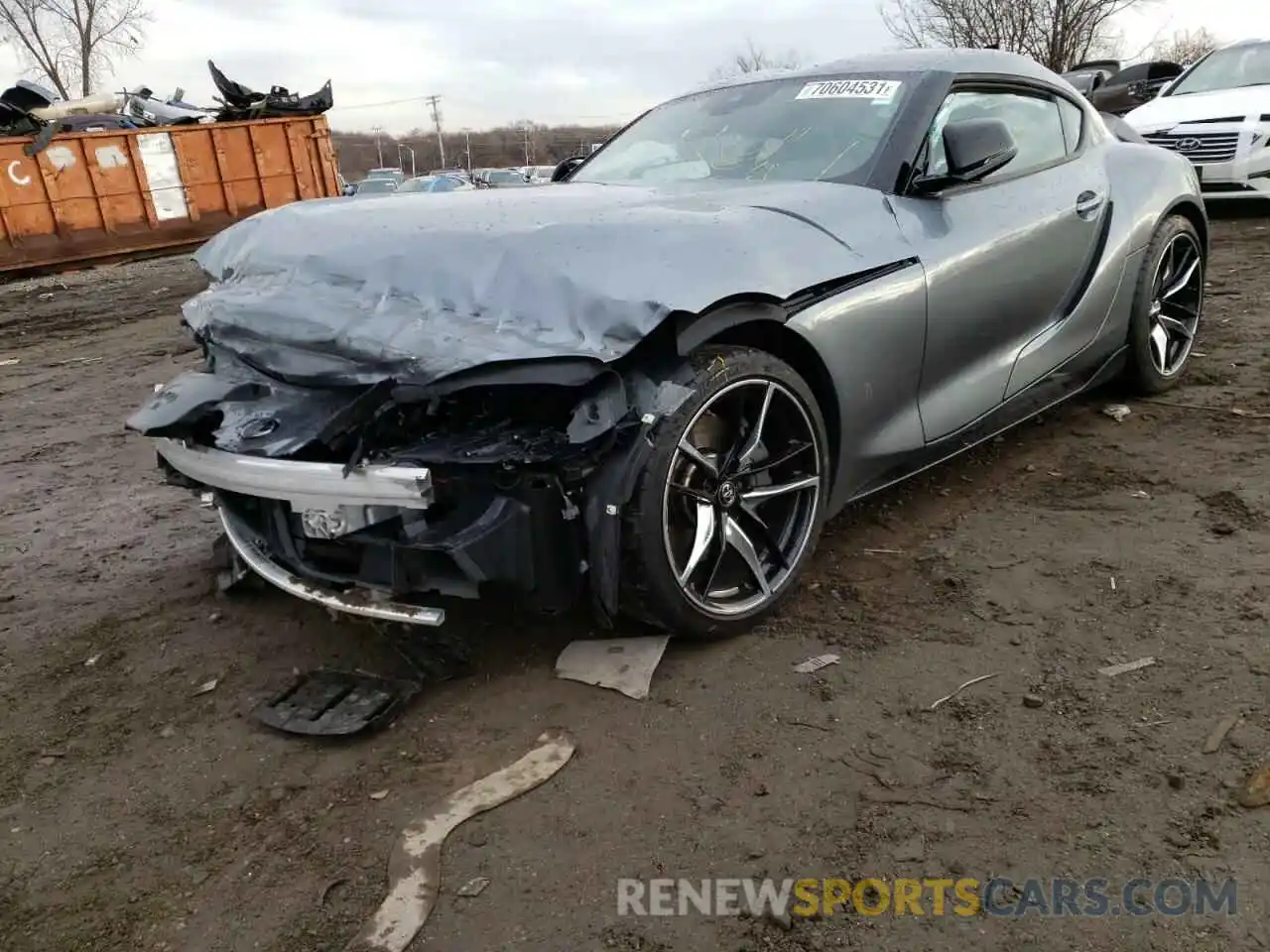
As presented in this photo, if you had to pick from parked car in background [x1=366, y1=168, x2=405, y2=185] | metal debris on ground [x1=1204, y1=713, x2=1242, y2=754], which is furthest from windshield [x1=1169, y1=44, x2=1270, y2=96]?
parked car in background [x1=366, y1=168, x2=405, y2=185]

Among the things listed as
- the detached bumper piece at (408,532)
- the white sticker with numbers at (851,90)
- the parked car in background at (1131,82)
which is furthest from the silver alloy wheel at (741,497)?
the parked car in background at (1131,82)

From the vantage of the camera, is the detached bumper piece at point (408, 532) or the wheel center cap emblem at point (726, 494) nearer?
the detached bumper piece at point (408, 532)

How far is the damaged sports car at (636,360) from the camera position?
2268 mm

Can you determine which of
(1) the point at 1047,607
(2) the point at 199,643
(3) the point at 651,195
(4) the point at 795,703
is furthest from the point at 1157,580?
(2) the point at 199,643

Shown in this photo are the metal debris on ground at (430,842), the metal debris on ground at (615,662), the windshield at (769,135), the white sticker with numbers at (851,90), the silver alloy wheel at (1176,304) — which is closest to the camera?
the metal debris on ground at (430,842)

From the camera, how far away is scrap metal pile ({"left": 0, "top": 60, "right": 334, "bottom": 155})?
1334cm

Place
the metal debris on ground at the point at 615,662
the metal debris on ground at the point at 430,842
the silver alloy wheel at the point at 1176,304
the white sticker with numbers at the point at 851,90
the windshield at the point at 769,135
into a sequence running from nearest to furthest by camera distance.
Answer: the metal debris on ground at the point at 430,842 < the metal debris on ground at the point at 615,662 < the windshield at the point at 769,135 < the white sticker with numbers at the point at 851,90 < the silver alloy wheel at the point at 1176,304

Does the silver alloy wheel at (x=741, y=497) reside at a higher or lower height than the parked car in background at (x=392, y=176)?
higher

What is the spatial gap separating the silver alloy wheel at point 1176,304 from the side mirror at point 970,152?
1498mm

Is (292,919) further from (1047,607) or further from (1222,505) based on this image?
(1222,505)

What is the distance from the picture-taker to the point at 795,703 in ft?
7.87

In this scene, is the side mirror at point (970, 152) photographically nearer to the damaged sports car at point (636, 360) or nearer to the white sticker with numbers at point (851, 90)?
the damaged sports car at point (636, 360)

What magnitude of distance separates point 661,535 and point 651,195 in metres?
1.23

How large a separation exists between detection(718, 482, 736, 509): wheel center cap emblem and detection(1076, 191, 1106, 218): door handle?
6.54ft
